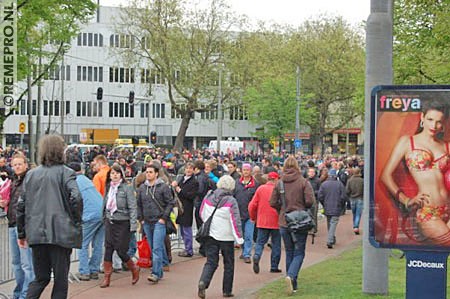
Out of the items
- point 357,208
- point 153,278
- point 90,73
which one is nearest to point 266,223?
point 153,278

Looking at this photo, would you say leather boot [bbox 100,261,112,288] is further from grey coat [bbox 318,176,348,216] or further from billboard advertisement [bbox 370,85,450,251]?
grey coat [bbox 318,176,348,216]

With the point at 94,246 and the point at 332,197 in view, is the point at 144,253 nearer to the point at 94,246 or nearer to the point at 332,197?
the point at 94,246

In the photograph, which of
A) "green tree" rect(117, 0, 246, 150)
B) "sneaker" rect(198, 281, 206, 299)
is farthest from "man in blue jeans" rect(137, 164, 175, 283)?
"green tree" rect(117, 0, 246, 150)

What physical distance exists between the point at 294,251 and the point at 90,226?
3.10m

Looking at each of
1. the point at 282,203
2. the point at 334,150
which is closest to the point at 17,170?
the point at 282,203

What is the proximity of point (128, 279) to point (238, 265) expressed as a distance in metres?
2.41

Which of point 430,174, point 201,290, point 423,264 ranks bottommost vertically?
point 201,290

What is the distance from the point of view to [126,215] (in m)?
10.7

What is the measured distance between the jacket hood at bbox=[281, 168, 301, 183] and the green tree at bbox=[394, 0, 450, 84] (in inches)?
491

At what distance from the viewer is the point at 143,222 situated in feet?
38.5

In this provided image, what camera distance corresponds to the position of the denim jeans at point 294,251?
10.5m

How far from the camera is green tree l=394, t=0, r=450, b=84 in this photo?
23938 mm

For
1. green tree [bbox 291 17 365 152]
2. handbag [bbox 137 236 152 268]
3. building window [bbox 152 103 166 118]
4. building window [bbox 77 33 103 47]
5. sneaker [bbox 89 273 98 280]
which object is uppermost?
building window [bbox 77 33 103 47]

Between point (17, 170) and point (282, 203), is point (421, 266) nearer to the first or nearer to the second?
point (282, 203)
